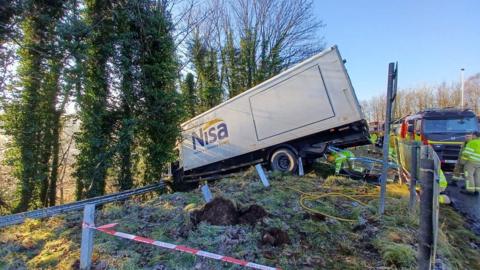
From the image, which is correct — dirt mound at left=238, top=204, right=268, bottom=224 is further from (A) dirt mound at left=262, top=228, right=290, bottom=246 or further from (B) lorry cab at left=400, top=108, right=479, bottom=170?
(B) lorry cab at left=400, top=108, right=479, bottom=170

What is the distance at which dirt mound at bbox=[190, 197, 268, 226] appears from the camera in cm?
427

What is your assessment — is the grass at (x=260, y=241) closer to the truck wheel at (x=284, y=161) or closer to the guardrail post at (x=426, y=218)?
the guardrail post at (x=426, y=218)

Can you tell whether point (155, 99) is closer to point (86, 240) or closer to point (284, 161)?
point (284, 161)

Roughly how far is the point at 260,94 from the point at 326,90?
82.6 inches

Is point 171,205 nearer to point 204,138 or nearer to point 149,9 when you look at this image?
point 204,138

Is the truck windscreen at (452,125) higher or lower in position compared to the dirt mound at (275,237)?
higher

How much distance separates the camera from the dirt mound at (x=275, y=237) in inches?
148

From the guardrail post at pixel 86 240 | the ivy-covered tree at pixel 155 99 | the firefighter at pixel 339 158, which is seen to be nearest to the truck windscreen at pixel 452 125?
the firefighter at pixel 339 158

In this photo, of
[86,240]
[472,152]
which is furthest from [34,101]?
[472,152]

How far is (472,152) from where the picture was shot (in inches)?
313

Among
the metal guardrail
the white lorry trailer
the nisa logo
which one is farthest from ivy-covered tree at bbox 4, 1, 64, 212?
the white lorry trailer

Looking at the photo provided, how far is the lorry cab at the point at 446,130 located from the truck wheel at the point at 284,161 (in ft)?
17.5

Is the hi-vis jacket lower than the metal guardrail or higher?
higher

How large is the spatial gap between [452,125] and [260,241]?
441 inches
